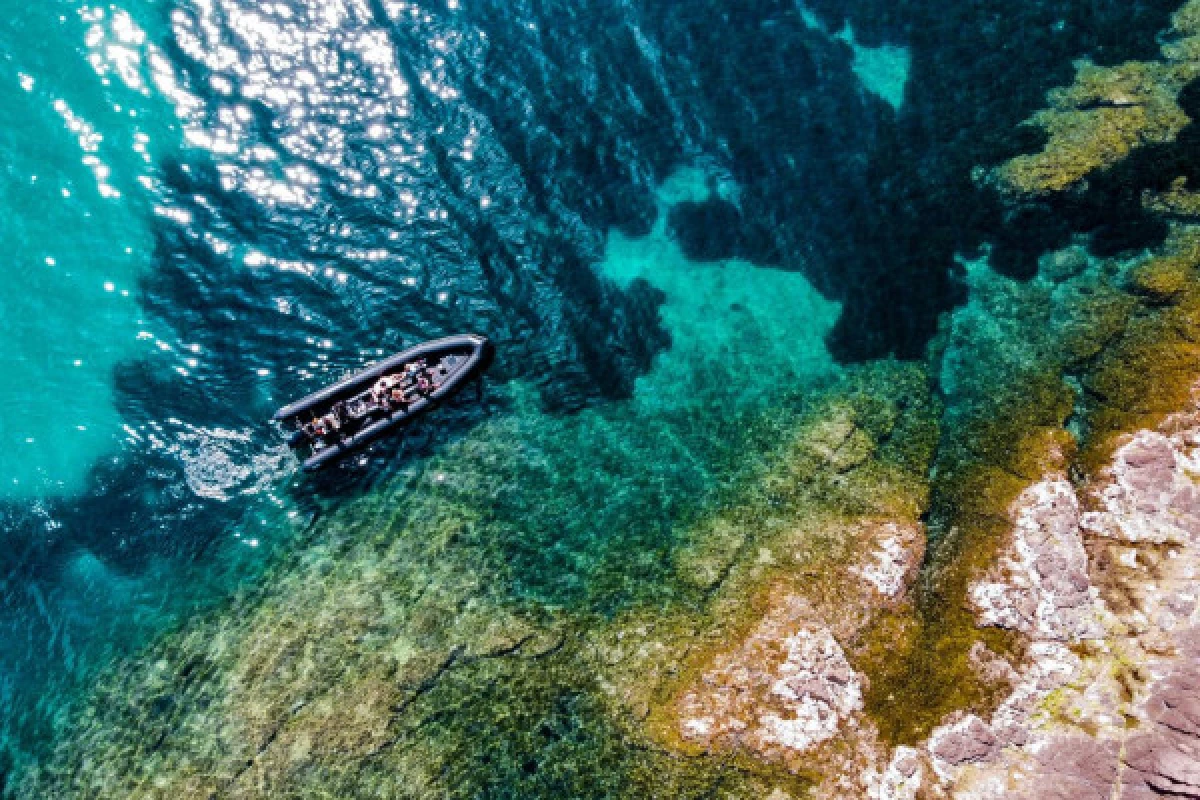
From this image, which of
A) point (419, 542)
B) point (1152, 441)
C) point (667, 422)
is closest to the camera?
point (1152, 441)

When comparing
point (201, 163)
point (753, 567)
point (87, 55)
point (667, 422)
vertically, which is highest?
point (87, 55)

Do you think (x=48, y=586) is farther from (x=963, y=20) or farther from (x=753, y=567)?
(x=963, y=20)

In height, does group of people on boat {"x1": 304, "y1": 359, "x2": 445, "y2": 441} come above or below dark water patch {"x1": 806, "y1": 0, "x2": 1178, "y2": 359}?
→ above

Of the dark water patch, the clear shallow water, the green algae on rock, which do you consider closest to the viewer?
the clear shallow water

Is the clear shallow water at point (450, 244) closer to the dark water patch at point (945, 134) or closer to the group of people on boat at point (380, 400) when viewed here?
the dark water patch at point (945, 134)

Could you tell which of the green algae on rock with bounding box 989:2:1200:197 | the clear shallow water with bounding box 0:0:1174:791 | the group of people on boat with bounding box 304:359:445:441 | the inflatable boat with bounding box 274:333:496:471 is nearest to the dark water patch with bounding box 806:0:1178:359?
the clear shallow water with bounding box 0:0:1174:791

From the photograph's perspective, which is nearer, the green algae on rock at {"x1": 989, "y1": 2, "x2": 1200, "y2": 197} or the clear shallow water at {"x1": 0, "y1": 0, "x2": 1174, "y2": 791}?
the clear shallow water at {"x1": 0, "y1": 0, "x2": 1174, "y2": 791}

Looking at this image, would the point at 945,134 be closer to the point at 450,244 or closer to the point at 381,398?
the point at 450,244

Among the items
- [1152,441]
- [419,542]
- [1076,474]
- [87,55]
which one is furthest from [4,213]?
[1152,441]

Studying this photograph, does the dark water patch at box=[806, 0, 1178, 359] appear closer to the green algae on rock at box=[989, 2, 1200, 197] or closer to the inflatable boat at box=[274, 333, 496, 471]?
the green algae on rock at box=[989, 2, 1200, 197]
